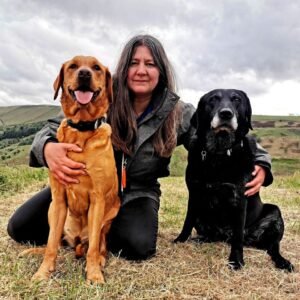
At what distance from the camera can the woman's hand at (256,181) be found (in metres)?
4.06

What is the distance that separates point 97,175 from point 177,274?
45.0 inches

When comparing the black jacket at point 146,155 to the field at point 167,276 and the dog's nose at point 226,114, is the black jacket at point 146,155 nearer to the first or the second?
the dog's nose at point 226,114

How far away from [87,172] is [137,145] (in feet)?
3.11

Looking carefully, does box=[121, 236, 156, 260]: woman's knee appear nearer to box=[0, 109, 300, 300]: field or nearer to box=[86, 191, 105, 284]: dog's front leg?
box=[0, 109, 300, 300]: field

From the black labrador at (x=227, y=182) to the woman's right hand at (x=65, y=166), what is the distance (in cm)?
141

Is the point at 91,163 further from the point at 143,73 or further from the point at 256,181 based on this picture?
the point at 256,181

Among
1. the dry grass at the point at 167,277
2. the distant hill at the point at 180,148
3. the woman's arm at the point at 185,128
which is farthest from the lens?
the distant hill at the point at 180,148

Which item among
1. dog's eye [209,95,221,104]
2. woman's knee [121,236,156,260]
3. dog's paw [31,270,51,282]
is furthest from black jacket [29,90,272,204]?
dog's paw [31,270,51,282]

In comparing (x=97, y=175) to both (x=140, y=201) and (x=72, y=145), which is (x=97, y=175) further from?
(x=140, y=201)

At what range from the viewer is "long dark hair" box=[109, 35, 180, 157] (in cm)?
407

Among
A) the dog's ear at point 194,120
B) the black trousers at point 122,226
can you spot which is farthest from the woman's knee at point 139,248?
the dog's ear at point 194,120

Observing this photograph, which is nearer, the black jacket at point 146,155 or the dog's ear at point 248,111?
the black jacket at point 146,155

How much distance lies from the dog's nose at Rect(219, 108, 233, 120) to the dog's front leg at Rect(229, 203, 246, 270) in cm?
90

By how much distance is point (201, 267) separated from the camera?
370cm
